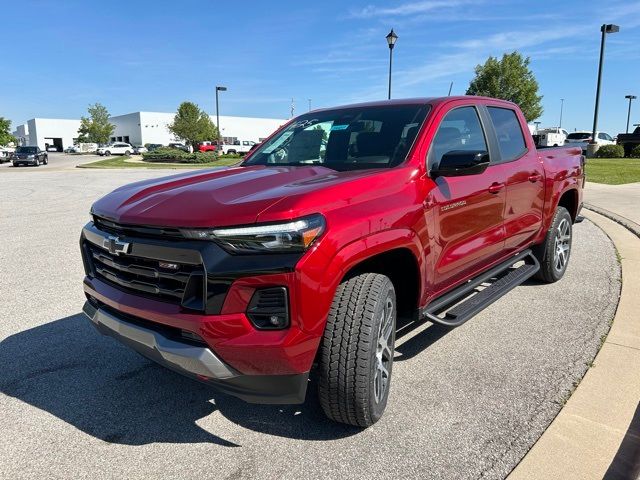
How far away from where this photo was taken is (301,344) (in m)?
2.24

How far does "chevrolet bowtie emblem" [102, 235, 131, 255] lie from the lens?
8.45ft

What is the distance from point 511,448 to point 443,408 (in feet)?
1.53

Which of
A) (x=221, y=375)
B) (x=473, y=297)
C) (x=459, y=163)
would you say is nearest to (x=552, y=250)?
(x=473, y=297)

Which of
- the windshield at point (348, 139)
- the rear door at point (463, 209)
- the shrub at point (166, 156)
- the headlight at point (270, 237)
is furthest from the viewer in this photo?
the shrub at point (166, 156)

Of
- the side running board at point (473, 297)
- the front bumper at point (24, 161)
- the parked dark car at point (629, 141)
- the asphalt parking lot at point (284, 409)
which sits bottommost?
the asphalt parking lot at point (284, 409)

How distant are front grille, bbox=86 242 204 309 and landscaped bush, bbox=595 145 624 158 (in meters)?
34.2

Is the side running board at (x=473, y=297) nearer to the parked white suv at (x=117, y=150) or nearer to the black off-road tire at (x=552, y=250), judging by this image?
the black off-road tire at (x=552, y=250)

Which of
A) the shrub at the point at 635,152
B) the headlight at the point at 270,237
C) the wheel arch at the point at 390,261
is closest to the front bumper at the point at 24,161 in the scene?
the wheel arch at the point at 390,261

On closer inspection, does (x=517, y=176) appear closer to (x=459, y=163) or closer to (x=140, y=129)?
(x=459, y=163)

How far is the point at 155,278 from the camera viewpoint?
97.7 inches

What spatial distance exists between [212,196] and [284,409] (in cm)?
137

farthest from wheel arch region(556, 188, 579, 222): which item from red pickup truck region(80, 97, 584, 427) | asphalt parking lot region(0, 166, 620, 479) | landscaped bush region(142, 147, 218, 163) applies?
landscaped bush region(142, 147, 218, 163)

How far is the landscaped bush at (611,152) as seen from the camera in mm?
30172

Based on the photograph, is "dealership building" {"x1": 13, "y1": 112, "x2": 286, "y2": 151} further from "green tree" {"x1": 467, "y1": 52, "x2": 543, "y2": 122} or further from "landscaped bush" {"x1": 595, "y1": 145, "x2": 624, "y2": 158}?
"landscaped bush" {"x1": 595, "y1": 145, "x2": 624, "y2": 158}
